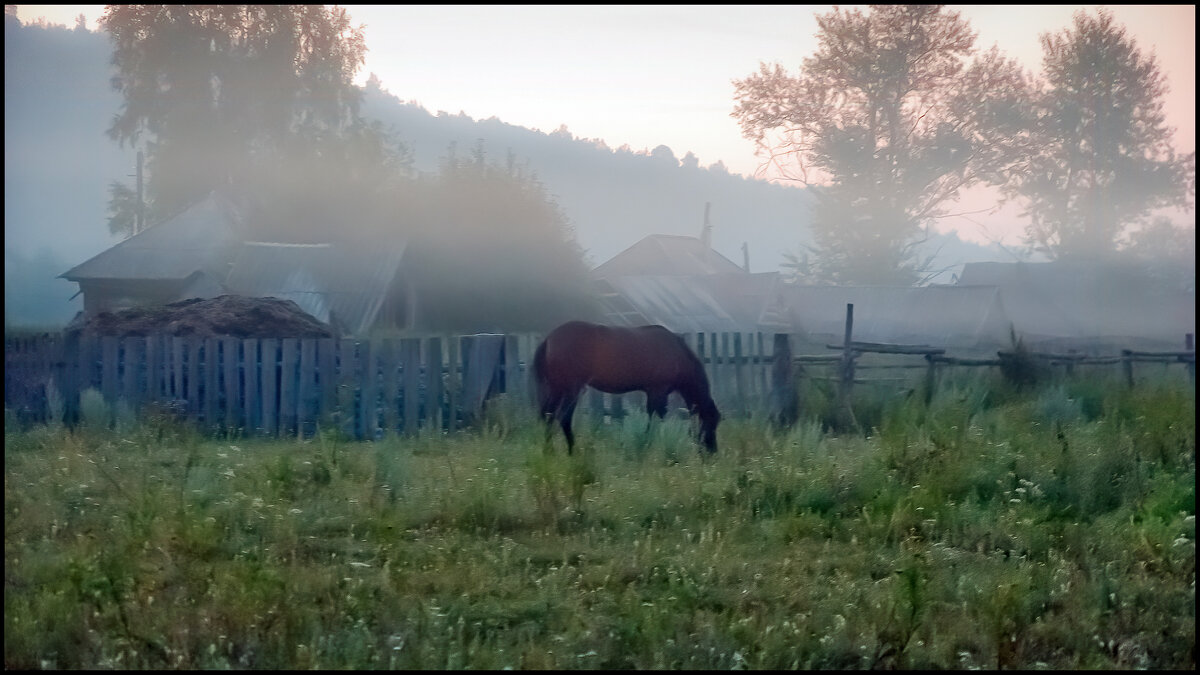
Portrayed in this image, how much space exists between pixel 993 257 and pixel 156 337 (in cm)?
4437

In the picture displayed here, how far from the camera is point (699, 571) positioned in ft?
16.5

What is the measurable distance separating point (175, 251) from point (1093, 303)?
31.8 m

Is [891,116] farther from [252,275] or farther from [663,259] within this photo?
[252,275]

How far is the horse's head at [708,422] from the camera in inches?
376

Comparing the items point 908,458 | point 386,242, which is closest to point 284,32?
point 386,242

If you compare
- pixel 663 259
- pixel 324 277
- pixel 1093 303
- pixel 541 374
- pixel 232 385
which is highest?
pixel 663 259

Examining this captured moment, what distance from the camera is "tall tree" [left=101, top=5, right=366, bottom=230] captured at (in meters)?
34.7

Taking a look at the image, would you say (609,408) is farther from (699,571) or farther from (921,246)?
(921,246)

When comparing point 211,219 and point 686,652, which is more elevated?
point 211,219

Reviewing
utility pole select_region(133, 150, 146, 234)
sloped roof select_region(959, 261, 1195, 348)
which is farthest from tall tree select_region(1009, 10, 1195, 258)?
utility pole select_region(133, 150, 146, 234)

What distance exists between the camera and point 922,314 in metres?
37.1

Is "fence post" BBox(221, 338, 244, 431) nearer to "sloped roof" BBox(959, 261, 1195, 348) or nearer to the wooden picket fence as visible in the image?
the wooden picket fence

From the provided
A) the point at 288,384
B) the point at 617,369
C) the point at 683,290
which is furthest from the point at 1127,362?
the point at 683,290

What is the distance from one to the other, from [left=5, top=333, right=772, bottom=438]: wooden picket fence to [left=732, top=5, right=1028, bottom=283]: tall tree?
24250 mm
